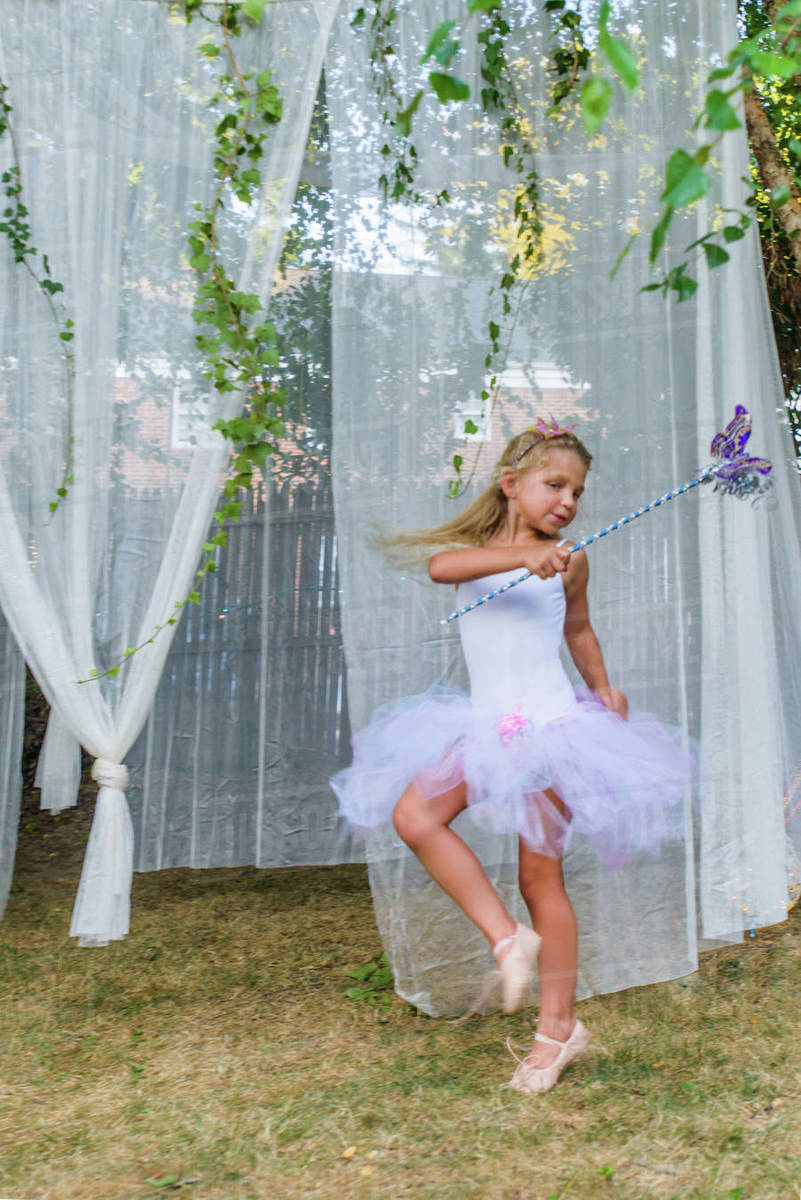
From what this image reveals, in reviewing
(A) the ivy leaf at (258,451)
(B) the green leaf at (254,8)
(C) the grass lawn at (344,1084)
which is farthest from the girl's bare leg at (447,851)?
(B) the green leaf at (254,8)

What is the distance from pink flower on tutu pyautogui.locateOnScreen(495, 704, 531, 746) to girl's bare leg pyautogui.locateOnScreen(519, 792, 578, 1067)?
145 millimetres

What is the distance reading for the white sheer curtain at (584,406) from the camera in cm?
240

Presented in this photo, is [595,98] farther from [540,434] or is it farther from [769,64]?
[540,434]

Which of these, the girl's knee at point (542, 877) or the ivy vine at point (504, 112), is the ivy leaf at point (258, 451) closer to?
the ivy vine at point (504, 112)

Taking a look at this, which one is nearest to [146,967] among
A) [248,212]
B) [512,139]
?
[248,212]

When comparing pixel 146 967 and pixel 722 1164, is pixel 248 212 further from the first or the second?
pixel 722 1164

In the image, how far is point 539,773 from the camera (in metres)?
2.00

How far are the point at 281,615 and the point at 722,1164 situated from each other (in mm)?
1958

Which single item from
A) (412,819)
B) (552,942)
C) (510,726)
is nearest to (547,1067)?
(552,942)

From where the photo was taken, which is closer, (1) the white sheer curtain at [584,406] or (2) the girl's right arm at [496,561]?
(2) the girl's right arm at [496,561]

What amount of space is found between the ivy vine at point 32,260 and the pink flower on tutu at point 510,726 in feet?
3.95

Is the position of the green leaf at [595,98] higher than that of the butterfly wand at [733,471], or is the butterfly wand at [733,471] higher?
the green leaf at [595,98]

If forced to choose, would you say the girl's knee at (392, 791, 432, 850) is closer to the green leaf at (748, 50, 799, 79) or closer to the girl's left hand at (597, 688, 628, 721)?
the girl's left hand at (597, 688, 628, 721)

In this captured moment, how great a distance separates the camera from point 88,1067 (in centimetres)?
220
